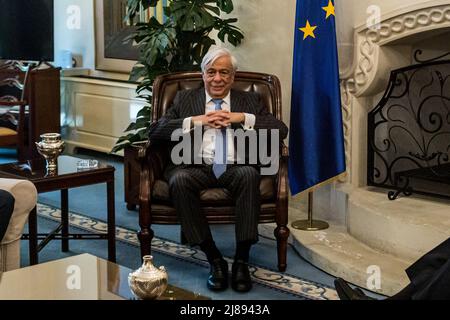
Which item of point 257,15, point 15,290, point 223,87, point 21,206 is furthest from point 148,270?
point 257,15

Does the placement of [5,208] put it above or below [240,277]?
above

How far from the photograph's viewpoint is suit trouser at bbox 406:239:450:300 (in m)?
2.31

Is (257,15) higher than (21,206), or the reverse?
(257,15)

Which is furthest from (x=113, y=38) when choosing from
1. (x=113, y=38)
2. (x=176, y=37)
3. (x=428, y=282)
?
(x=428, y=282)

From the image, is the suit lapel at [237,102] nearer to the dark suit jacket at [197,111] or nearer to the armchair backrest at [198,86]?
the dark suit jacket at [197,111]

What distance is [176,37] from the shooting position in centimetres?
470

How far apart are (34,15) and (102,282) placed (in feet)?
14.8

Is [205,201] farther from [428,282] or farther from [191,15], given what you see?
[428,282]

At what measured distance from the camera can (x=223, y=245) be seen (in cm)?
431

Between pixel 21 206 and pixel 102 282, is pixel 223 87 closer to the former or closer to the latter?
pixel 21 206

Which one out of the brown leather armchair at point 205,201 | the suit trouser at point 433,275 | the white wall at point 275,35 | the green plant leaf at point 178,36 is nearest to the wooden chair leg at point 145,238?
the brown leather armchair at point 205,201

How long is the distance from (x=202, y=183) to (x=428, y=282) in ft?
5.04

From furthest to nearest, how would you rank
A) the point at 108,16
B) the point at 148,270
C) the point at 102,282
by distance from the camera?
the point at 108,16 → the point at 102,282 → the point at 148,270

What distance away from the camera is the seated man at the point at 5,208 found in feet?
10.6
